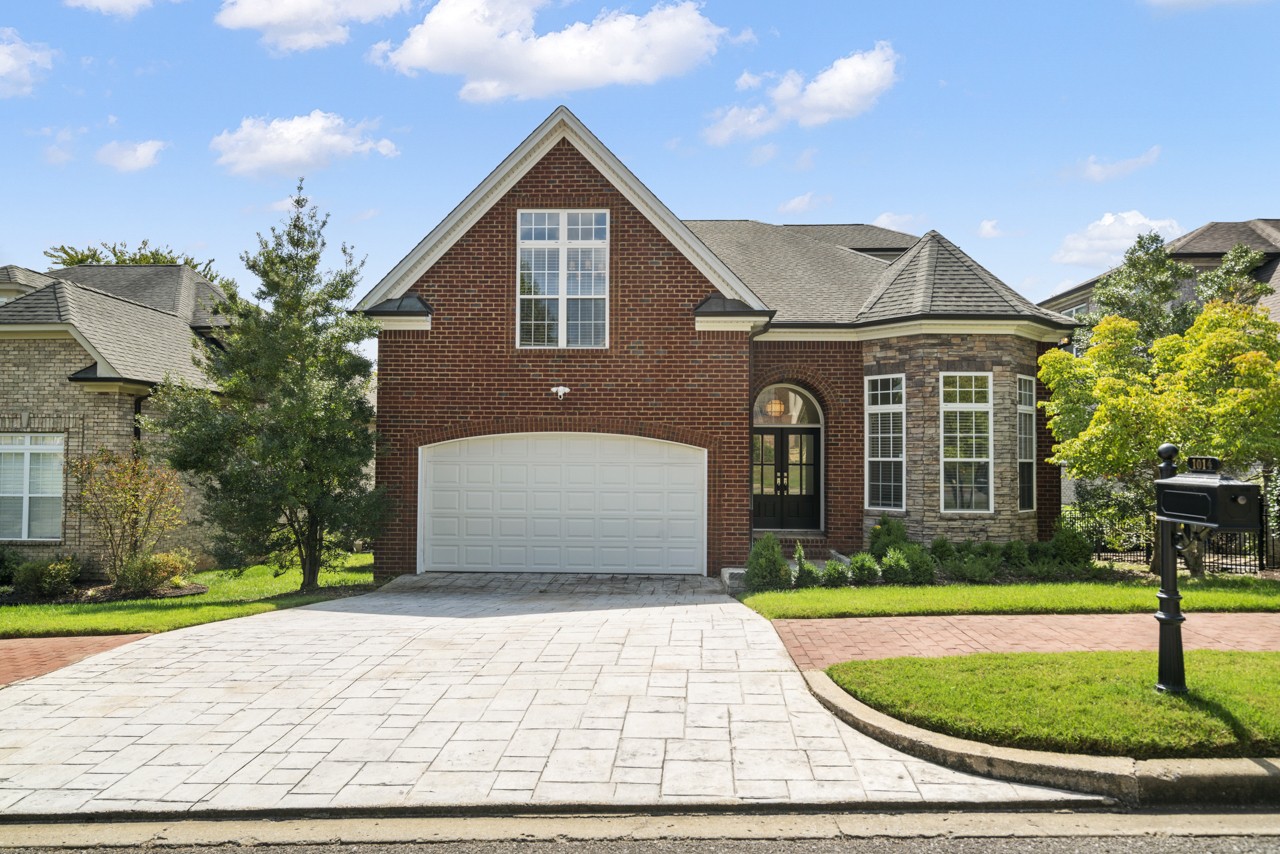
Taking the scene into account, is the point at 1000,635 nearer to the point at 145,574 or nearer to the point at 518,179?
the point at 518,179

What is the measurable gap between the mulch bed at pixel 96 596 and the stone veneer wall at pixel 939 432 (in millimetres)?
13361

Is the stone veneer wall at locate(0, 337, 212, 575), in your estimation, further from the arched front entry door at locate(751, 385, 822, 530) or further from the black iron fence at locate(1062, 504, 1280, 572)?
the black iron fence at locate(1062, 504, 1280, 572)

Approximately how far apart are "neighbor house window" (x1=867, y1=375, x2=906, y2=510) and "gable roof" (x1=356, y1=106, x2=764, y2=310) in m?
3.09

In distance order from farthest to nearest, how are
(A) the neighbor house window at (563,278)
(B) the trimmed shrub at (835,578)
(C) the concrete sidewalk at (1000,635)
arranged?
(A) the neighbor house window at (563,278), (B) the trimmed shrub at (835,578), (C) the concrete sidewalk at (1000,635)

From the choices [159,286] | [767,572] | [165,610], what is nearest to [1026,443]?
[767,572]

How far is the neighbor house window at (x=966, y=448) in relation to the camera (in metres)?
14.3

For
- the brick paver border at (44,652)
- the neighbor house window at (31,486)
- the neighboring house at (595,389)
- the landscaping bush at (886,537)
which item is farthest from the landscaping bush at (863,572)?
the neighbor house window at (31,486)

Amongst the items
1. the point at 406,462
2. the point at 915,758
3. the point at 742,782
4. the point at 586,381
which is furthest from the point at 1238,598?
the point at 406,462

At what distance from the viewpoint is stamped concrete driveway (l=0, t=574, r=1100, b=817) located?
4922mm

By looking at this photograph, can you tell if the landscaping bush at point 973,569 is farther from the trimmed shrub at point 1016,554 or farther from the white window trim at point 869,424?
the white window trim at point 869,424

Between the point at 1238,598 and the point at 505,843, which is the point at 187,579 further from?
the point at 1238,598

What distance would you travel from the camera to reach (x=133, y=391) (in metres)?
16.1

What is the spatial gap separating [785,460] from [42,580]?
1426 cm

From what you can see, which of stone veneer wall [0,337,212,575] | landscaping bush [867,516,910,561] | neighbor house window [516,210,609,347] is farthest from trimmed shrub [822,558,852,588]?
stone veneer wall [0,337,212,575]
